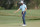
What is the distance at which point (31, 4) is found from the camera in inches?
1639

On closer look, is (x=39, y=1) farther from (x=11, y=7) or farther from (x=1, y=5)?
(x=1, y=5)

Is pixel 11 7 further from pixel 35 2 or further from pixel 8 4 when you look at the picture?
pixel 35 2

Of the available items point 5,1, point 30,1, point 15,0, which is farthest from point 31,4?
point 5,1

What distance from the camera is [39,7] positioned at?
40.2 m

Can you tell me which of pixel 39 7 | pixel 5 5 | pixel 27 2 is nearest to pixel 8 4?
pixel 5 5

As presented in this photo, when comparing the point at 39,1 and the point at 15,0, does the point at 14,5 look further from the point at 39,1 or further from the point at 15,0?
the point at 39,1

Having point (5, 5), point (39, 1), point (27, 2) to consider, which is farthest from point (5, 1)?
point (39, 1)

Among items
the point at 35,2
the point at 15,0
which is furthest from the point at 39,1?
the point at 15,0

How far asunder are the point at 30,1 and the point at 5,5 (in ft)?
24.1

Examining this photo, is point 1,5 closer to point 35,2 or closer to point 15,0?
point 15,0

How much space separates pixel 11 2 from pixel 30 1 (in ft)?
18.0

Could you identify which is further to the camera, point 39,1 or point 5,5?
point 5,5

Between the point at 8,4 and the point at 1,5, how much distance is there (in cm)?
205

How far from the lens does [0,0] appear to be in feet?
136
